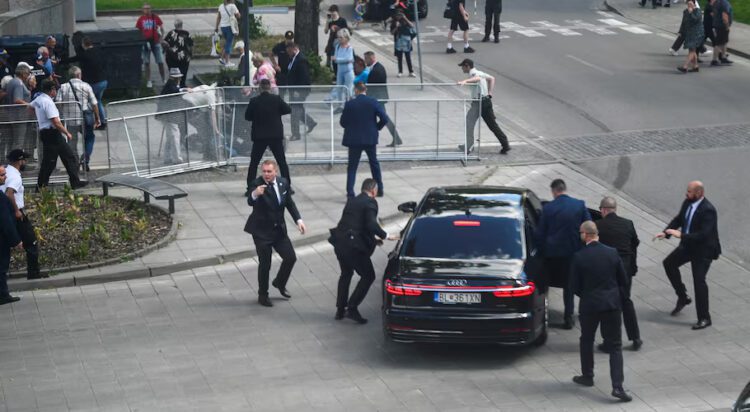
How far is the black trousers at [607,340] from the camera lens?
11.6 metres

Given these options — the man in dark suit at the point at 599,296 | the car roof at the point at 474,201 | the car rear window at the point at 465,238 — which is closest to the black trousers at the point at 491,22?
the car roof at the point at 474,201

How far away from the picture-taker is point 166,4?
1543 inches

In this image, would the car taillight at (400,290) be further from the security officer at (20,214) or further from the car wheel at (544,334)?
the security officer at (20,214)

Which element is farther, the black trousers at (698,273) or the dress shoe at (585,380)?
the black trousers at (698,273)

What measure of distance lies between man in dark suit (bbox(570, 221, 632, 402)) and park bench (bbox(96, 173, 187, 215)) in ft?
24.4

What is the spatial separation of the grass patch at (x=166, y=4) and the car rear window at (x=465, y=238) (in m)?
26.1

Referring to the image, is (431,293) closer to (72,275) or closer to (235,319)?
(235,319)

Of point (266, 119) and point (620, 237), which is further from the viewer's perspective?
point (266, 119)

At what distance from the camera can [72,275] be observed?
15484 millimetres

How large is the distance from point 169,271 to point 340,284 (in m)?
2.91

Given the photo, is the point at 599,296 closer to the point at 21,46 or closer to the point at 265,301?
the point at 265,301

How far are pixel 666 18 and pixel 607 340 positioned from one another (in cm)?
2591

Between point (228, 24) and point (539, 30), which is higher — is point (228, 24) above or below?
above

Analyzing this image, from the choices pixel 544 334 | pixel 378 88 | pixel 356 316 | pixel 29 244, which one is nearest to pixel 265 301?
pixel 356 316
